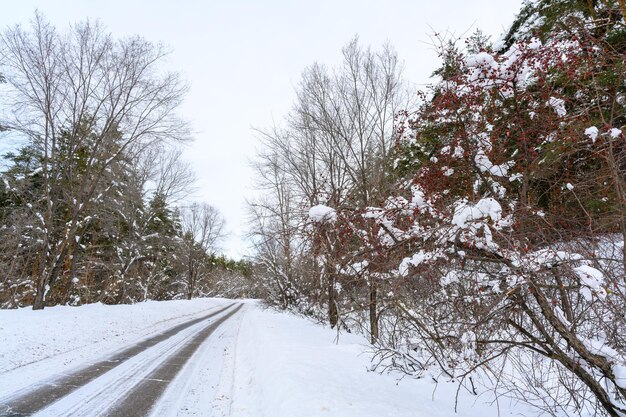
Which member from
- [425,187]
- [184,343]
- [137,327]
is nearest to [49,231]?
[137,327]

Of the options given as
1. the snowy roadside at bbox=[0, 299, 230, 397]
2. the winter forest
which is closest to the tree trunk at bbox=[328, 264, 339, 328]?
the winter forest

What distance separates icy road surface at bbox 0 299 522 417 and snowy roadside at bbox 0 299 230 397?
0.02 metres

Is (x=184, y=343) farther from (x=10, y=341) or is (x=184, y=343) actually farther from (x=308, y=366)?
(x=308, y=366)

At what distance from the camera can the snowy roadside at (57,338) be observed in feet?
20.1

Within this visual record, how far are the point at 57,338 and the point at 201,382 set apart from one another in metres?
5.87

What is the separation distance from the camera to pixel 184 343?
10.0m

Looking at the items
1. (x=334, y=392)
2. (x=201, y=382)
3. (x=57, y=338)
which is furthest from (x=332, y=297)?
(x=57, y=338)

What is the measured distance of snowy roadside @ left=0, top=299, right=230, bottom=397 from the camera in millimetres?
6117

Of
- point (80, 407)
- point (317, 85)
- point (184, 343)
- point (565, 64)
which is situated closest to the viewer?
point (565, 64)

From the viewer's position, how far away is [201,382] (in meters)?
5.83

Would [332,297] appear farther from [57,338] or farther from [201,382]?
[57,338]

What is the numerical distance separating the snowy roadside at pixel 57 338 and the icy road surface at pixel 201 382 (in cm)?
2

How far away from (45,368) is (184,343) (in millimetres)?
4083

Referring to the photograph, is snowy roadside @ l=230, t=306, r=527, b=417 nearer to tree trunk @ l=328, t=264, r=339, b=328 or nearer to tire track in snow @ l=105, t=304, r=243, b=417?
tree trunk @ l=328, t=264, r=339, b=328
